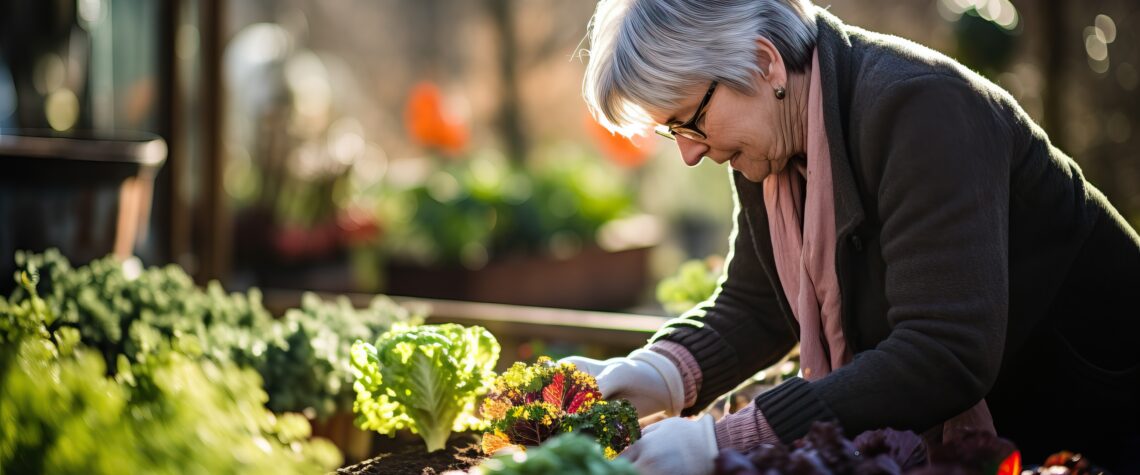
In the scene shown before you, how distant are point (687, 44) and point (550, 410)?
571mm

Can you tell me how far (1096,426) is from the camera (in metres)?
1.63

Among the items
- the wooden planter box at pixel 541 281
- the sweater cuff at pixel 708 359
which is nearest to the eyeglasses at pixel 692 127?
the sweater cuff at pixel 708 359

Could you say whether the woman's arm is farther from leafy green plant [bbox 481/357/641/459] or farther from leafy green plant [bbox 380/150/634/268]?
leafy green plant [bbox 380/150/634/268]

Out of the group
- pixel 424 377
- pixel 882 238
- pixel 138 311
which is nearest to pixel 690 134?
pixel 882 238

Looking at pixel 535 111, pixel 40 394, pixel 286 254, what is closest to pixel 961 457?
pixel 40 394

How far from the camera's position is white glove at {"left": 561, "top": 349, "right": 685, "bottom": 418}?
5.61ft

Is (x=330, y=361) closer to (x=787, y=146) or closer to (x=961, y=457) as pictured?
(x=787, y=146)

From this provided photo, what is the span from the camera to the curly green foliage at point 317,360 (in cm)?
211

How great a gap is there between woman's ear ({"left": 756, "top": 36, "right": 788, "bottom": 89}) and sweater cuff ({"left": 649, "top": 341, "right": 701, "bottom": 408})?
1.68 ft

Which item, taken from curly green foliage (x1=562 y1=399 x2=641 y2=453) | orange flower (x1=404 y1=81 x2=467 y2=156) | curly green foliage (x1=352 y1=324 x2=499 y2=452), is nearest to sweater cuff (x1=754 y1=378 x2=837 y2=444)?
curly green foliage (x1=562 y1=399 x2=641 y2=453)

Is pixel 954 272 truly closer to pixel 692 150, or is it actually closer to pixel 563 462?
pixel 692 150

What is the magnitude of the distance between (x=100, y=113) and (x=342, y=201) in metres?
1.37

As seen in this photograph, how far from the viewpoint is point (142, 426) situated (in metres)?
1.10

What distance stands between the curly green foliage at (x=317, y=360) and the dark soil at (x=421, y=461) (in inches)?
12.4
